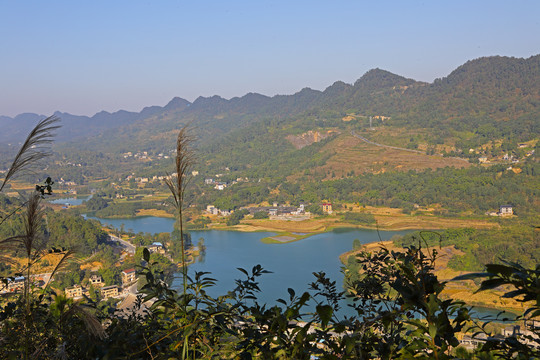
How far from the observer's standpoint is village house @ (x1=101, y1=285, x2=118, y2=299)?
1209 centimetres

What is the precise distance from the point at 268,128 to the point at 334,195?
82.0 feet

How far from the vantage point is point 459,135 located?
36.6m

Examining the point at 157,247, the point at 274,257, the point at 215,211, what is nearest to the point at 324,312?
the point at 274,257

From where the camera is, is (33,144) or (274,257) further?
(274,257)

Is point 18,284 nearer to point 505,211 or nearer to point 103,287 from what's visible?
point 103,287

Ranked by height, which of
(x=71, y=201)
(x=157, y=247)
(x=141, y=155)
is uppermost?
(x=141, y=155)

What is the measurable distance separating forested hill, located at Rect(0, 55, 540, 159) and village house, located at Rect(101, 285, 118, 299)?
19.3 ft

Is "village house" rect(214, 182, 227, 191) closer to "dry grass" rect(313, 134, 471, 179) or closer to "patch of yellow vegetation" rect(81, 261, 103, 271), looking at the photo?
"dry grass" rect(313, 134, 471, 179)

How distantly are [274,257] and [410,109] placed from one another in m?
36.6

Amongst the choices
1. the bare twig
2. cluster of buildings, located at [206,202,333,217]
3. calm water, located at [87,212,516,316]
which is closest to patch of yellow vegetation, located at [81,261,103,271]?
calm water, located at [87,212,516,316]

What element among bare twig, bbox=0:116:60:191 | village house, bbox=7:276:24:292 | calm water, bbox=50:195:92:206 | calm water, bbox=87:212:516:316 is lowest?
calm water, bbox=87:212:516:316

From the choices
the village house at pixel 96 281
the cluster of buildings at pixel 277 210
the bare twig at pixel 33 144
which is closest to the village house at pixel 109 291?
the village house at pixel 96 281

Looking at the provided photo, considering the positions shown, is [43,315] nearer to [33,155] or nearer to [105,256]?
[33,155]

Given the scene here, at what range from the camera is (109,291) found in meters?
12.4
